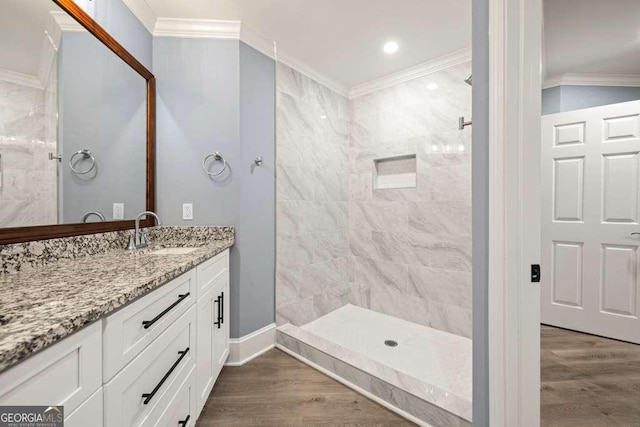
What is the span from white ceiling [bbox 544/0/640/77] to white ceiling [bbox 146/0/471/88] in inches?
24.8

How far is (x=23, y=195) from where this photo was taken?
3.37ft

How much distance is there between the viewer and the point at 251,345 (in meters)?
1.98

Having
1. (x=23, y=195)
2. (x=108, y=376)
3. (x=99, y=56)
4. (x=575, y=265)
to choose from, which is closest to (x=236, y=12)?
(x=99, y=56)

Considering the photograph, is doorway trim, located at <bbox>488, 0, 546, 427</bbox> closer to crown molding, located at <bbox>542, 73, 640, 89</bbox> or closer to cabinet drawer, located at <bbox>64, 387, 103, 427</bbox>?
cabinet drawer, located at <bbox>64, 387, 103, 427</bbox>

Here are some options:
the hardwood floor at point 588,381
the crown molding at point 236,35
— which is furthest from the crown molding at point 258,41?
the hardwood floor at point 588,381

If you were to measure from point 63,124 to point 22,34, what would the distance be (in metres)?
0.35

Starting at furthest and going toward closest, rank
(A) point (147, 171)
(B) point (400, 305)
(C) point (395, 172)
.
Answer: (C) point (395, 172), (B) point (400, 305), (A) point (147, 171)

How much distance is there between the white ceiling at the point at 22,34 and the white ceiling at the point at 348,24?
84 centimetres

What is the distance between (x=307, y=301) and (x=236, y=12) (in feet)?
7.94

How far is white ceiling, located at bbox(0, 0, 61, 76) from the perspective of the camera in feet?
3.17

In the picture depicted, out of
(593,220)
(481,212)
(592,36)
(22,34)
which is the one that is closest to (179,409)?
(481,212)

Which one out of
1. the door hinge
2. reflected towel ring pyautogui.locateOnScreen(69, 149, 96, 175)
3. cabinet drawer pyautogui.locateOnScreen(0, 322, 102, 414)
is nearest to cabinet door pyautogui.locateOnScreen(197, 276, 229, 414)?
cabinet drawer pyautogui.locateOnScreen(0, 322, 102, 414)

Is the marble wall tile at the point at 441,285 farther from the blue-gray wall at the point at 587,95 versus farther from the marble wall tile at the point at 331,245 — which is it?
the blue-gray wall at the point at 587,95

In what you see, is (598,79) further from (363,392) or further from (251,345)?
(251,345)
